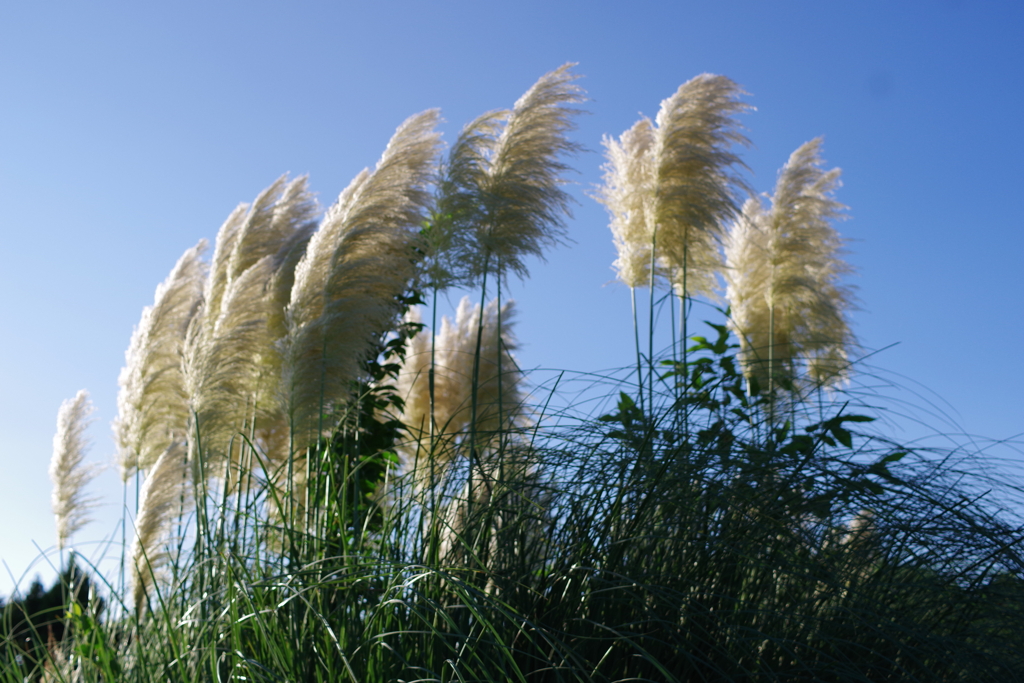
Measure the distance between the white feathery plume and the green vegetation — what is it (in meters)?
0.01

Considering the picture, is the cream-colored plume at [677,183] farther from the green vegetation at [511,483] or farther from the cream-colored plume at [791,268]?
the cream-colored plume at [791,268]

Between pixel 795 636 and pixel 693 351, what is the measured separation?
6.15 feet

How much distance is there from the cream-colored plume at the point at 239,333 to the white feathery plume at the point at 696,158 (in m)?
2.39

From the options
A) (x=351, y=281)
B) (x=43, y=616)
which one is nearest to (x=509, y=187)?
(x=351, y=281)

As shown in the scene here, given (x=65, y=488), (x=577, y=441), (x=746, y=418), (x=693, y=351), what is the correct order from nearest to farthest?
(x=577, y=441) → (x=746, y=418) → (x=693, y=351) → (x=65, y=488)

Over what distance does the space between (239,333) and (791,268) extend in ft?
13.0

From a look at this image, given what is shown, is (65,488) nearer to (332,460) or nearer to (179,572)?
(179,572)

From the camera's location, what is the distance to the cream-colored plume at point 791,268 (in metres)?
5.79

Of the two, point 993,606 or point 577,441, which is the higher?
point 577,441

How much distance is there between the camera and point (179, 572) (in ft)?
11.7

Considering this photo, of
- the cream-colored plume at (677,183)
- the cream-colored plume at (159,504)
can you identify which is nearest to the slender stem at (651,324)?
the cream-colored plume at (677,183)

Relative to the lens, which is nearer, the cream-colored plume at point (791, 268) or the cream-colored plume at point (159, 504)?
the cream-colored plume at point (159, 504)

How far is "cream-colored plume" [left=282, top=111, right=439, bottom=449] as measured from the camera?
4098 millimetres

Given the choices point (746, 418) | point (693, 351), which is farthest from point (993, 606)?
point (693, 351)
